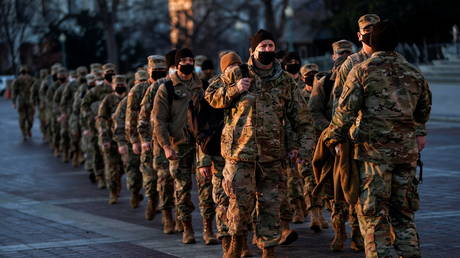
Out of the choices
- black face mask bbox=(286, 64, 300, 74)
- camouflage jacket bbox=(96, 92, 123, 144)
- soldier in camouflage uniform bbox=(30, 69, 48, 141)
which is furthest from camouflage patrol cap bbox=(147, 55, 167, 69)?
soldier in camouflage uniform bbox=(30, 69, 48, 141)

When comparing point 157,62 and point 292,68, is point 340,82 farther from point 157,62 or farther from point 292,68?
→ point 157,62

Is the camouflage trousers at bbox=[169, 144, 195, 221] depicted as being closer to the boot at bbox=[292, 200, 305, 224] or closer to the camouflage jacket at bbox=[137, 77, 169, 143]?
the camouflage jacket at bbox=[137, 77, 169, 143]

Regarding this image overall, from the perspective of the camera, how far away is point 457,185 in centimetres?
1464

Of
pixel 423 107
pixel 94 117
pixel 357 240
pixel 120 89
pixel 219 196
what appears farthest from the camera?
pixel 94 117

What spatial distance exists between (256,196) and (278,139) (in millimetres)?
518

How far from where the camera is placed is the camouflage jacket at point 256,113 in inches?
364

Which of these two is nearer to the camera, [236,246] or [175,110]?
[236,246]

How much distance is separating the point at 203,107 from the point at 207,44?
5405 cm

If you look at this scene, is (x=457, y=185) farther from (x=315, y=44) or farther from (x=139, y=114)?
(x=315, y=44)

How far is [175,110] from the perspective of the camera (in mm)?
11547

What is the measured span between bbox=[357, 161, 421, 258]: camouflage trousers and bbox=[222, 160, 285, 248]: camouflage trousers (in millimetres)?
1132

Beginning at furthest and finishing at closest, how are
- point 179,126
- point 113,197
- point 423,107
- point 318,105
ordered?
point 113,197 < point 179,126 < point 318,105 < point 423,107

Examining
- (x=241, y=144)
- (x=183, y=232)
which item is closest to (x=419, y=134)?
(x=241, y=144)

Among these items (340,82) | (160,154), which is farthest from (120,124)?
(340,82)
